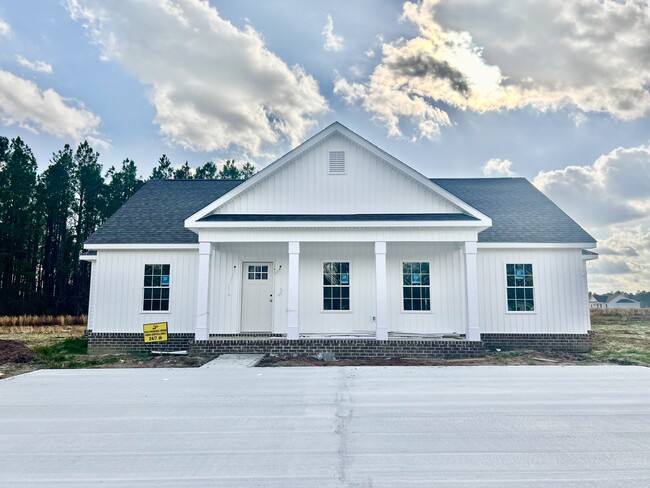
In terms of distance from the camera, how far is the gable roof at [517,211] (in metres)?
12.7

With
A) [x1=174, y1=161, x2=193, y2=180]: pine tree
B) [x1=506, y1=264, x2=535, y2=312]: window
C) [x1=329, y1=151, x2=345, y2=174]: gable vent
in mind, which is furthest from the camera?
[x1=174, y1=161, x2=193, y2=180]: pine tree

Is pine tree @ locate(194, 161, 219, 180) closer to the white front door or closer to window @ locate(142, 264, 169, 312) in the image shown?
window @ locate(142, 264, 169, 312)

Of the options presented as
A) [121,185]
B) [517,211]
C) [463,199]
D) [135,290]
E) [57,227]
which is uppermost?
[121,185]

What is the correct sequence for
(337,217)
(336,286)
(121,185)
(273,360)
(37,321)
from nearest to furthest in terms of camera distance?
(273,360) < (337,217) < (336,286) < (37,321) < (121,185)

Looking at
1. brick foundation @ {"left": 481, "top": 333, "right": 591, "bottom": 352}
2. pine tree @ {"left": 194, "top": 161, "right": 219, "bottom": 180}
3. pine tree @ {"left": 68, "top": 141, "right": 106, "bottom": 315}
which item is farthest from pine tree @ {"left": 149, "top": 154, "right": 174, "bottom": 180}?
brick foundation @ {"left": 481, "top": 333, "right": 591, "bottom": 352}

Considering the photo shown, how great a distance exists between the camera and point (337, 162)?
40.2 feet

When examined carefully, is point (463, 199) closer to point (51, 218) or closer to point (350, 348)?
point (350, 348)

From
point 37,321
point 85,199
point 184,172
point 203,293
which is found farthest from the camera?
point 184,172

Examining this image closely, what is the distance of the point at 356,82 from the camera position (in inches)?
740

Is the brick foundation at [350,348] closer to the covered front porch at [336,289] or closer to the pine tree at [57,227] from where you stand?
the covered front porch at [336,289]

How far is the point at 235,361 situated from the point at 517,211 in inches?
411

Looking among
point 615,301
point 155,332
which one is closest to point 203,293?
point 155,332

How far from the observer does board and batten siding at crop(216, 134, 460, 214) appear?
39.3 ft

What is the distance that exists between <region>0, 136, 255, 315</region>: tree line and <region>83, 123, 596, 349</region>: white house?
854 inches
